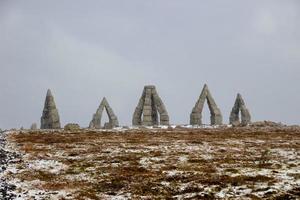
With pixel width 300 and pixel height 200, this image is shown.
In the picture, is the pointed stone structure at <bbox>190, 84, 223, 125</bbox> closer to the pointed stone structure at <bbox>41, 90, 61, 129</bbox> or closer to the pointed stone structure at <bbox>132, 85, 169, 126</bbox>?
the pointed stone structure at <bbox>132, 85, 169, 126</bbox>

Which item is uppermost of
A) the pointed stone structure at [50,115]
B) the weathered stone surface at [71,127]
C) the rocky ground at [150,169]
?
the pointed stone structure at [50,115]

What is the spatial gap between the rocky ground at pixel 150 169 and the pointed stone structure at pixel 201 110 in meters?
24.7

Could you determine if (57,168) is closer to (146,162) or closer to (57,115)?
(146,162)

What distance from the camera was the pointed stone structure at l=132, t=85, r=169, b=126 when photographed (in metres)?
58.8

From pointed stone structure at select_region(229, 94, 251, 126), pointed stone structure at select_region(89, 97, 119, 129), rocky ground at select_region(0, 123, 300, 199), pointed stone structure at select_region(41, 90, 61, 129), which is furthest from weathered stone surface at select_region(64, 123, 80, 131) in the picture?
pointed stone structure at select_region(229, 94, 251, 126)

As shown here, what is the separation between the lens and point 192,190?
1947 cm

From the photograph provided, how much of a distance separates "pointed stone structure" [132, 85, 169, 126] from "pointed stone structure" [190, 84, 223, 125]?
11.6 ft

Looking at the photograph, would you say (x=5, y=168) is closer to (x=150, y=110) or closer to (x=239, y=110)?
(x=150, y=110)

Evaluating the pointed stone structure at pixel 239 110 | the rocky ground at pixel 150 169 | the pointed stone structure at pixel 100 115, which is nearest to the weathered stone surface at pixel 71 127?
the rocky ground at pixel 150 169

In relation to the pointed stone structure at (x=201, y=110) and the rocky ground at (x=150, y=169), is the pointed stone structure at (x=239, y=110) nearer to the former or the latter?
the pointed stone structure at (x=201, y=110)

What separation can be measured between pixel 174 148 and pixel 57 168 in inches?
342

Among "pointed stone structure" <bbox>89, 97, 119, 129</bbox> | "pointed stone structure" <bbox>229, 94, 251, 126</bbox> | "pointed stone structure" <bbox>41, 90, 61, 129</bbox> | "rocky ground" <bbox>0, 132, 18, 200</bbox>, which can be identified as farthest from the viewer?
"pointed stone structure" <bbox>89, 97, 119, 129</bbox>

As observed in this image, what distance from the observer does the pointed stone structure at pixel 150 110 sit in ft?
193

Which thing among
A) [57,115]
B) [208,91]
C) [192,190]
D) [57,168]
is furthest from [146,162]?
[208,91]
